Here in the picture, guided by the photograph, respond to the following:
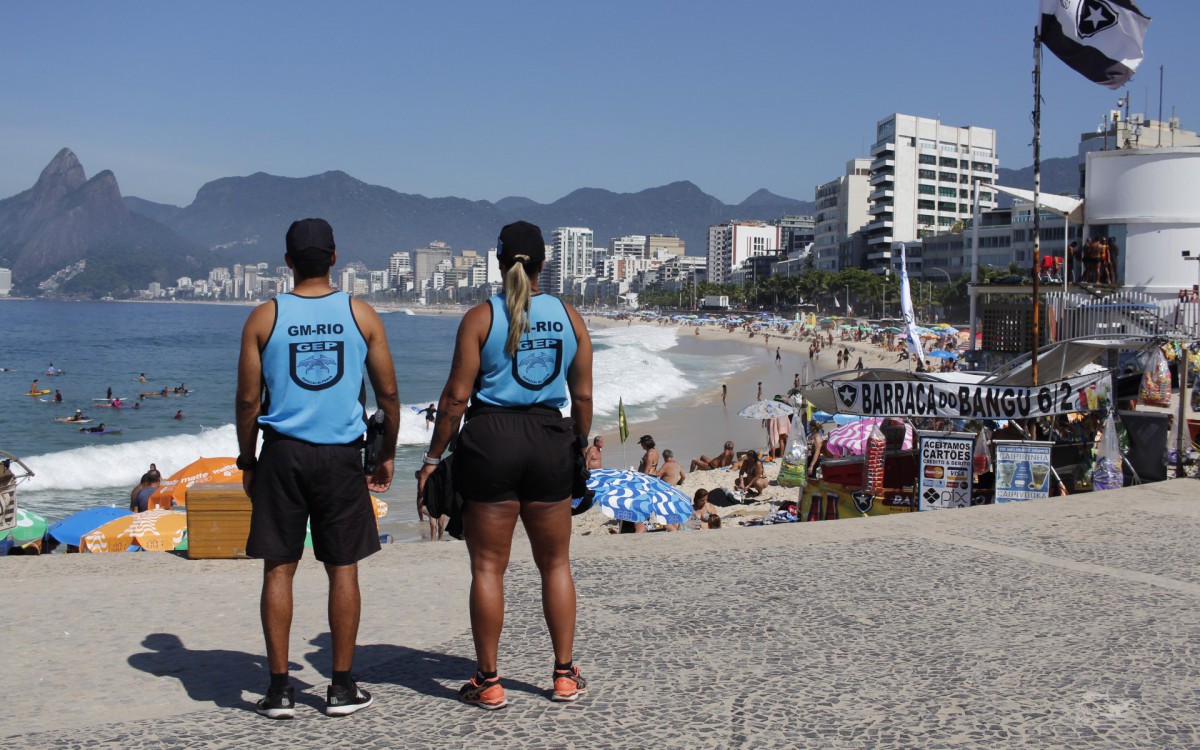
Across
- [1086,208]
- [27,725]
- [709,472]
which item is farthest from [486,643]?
[1086,208]

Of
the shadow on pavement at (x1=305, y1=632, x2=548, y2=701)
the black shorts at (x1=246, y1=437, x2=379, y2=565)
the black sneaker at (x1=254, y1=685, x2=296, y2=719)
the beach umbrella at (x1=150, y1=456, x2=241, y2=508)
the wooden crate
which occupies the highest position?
the black shorts at (x1=246, y1=437, x2=379, y2=565)

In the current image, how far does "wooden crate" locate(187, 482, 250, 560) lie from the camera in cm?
595

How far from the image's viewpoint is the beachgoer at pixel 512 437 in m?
3.59

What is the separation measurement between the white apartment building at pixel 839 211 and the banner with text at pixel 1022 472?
4685 inches

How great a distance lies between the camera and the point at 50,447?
31.7 metres

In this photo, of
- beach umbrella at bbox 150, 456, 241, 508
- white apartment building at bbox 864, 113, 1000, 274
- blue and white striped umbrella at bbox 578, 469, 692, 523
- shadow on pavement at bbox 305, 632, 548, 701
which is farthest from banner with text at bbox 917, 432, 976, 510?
white apartment building at bbox 864, 113, 1000, 274

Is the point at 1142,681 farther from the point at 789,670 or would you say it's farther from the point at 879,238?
the point at 879,238

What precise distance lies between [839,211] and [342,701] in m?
136

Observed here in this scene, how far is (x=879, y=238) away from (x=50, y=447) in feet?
334

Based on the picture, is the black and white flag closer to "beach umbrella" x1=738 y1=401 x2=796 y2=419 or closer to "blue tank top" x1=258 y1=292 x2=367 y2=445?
"beach umbrella" x1=738 y1=401 x2=796 y2=419

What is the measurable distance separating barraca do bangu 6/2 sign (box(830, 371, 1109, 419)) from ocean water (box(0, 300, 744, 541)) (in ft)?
27.4

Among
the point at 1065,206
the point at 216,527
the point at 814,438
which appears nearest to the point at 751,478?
the point at 814,438

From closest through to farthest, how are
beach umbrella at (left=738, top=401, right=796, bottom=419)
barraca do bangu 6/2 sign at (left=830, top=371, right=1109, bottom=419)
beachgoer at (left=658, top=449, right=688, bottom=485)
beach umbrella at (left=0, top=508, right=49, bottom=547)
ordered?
barraca do bangu 6/2 sign at (left=830, top=371, right=1109, bottom=419)
beach umbrella at (left=0, top=508, right=49, bottom=547)
beachgoer at (left=658, top=449, right=688, bottom=485)
beach umbrella at (left=738, top=401, right=796, bottom=419)

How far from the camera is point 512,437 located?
11.8 ft
